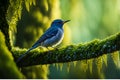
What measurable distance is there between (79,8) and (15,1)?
2.02m

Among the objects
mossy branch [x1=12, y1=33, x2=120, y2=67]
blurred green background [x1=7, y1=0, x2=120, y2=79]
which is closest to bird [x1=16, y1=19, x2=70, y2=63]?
mossy branch [x1=12, y1=33, x2=120, y2=67]

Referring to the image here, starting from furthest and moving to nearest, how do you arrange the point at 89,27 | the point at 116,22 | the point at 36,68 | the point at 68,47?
1. the point at 89,27
2. the point at 116,22
3. the point at 36,68
4. the point at 68,47

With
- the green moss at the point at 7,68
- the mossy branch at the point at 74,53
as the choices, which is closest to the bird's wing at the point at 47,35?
the mossy branch at the point at 74,53

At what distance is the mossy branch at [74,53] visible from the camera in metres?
3.73

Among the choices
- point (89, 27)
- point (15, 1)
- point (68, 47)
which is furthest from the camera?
point (89, 27)

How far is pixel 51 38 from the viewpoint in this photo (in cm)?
453

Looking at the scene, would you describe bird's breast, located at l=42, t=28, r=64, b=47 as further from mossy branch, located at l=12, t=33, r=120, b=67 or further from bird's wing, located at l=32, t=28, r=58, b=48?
mossy branch, located at l=12, t=33, r=120, b=67

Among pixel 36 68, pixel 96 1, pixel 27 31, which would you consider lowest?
pixel 36 68

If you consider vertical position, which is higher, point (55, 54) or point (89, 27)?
point (89, 27)

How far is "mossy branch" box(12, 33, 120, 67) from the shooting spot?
373 cm

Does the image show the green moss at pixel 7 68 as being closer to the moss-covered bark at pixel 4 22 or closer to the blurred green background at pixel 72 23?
the moss-covered bark at pixel 4 22

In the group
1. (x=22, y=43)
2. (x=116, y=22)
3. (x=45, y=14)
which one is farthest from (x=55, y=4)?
(x=116, y=22)

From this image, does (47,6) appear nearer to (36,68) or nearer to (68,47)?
(36,68)

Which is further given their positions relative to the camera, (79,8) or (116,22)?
(116,22)
